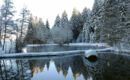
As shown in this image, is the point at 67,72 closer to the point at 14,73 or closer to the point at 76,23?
the point at 14,73

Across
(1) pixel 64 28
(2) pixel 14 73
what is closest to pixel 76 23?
(1) pixel 64 28

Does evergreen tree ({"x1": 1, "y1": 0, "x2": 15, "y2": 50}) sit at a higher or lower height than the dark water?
higher

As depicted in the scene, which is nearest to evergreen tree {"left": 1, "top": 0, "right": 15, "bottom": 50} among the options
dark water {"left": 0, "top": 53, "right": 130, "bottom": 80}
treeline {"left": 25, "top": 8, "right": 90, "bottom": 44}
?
dark water {"left": 0, "top": 53, "right": 130, "bottom": 80}

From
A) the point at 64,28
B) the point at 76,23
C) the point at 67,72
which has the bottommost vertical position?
the point at 67,72

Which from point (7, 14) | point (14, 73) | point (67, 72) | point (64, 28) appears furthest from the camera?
point (64, 28)

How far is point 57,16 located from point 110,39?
3615 centimetres

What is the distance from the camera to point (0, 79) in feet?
23.8

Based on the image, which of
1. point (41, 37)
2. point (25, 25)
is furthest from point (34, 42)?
point (25, 25)

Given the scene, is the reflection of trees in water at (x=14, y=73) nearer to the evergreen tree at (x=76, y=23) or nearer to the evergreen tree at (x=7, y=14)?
the evergreen tree at (x=7, y=14)

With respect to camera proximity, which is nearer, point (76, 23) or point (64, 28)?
point (64, 28)

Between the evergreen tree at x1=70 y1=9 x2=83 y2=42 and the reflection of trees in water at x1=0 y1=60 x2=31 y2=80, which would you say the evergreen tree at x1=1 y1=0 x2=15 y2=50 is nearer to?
the reflection of trees in water at x1=0 y1=60 x2=31 y2=80

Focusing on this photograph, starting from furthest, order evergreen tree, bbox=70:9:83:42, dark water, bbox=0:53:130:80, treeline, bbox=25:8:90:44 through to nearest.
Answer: evergreen tree, bbox=70:9:83:42, treeline, bbox=25:8:90:44, dark water, bbox=0:53:130:80

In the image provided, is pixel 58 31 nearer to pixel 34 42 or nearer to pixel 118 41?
pixel 34 42

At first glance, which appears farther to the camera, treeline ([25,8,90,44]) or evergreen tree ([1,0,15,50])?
treeline ([25,8,90,44])
